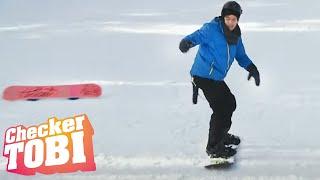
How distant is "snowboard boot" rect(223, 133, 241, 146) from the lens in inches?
188

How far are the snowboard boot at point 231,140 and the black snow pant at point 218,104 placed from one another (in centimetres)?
22

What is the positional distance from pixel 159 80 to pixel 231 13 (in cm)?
242

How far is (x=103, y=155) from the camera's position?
4.64 meters

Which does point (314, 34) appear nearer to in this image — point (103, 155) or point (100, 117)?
point (100, 117)

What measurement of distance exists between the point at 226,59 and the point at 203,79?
0.88 ft

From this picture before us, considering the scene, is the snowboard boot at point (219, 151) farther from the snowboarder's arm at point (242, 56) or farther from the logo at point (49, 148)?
the logo at point (49, 148)

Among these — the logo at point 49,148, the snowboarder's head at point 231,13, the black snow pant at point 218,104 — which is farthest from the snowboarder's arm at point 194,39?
the logo at point 49,148

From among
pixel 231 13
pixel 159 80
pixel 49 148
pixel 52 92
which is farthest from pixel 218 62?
pixel 52 92

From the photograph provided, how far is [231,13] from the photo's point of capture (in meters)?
4.18

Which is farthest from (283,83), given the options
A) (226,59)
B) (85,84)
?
(85,84)

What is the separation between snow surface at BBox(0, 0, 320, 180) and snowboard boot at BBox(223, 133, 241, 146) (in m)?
0.11

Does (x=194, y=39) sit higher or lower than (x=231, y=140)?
higher

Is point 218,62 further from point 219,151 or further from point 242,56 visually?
point 219,151

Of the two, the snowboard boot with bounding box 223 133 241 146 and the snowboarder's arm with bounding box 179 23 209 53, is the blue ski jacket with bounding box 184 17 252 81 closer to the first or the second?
the snowboarder's arm with bounding box 179 23 209 53
